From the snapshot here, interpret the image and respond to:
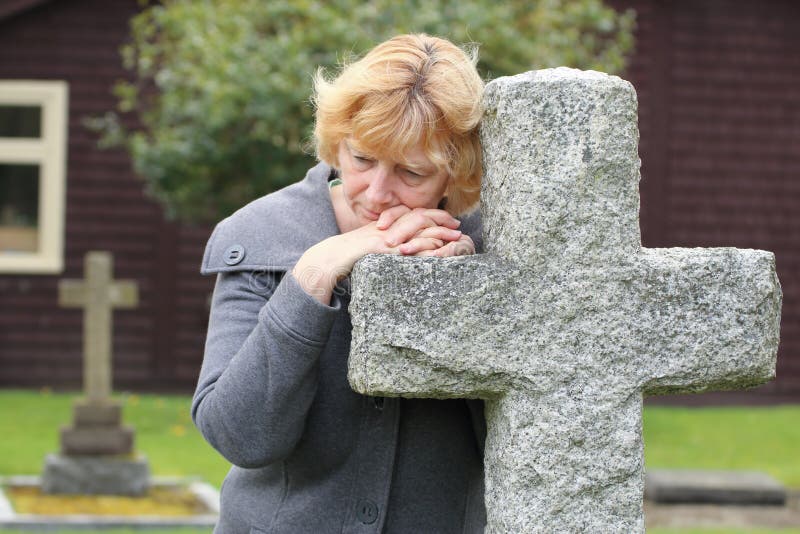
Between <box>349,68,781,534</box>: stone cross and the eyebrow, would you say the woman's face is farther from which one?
<box>349,68,781,534</box>: stone cross

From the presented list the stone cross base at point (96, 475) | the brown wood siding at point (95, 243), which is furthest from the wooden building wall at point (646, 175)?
the stone cross base at point (96, 475)

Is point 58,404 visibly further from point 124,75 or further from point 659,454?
point 659,454

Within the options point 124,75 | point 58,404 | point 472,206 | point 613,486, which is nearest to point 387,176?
point 472,206

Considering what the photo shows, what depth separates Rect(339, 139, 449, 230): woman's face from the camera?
2.15m

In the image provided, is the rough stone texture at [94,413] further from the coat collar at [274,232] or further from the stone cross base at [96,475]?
the coat collar at [274,232]

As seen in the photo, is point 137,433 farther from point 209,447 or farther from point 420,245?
point 420,245

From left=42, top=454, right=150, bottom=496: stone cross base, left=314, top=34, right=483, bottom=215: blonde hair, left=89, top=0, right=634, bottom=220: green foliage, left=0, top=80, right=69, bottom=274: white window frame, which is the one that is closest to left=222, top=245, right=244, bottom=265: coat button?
left=314, top=34, right=483, bottom=215: blonde hair

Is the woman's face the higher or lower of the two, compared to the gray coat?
higher

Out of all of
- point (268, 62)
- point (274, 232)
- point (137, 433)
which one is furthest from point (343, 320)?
point (137, 433)

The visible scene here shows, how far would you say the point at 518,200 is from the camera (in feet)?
6.53

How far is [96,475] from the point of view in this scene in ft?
24.2

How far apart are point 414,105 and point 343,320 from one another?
429 millimetres

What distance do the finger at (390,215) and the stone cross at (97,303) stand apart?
18.5 ft

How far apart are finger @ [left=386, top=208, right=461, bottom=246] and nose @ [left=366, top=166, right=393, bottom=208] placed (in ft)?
0.16
